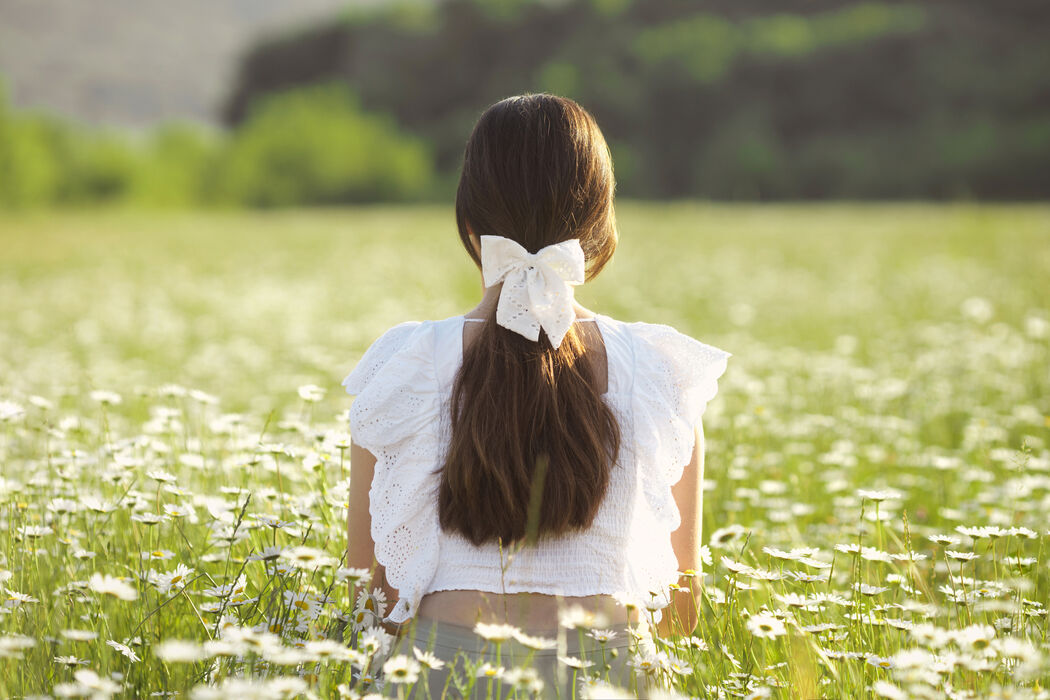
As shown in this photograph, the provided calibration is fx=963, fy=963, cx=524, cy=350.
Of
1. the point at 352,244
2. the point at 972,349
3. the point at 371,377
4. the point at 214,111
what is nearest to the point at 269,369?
the point at 972,349

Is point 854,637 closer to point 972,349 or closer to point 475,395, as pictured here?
point 475,395

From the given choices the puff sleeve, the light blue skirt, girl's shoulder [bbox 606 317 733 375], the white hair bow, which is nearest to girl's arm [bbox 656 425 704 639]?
girl's shoulder [bbox 606 317 733 375]

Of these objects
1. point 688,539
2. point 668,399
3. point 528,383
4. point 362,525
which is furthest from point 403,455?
point 688,539

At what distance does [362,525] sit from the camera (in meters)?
2.00

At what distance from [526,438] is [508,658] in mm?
414

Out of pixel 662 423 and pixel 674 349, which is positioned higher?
pixel 674 349

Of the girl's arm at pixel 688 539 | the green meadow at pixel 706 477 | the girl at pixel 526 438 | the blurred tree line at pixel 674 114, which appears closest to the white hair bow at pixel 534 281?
the girl at pixel 526 438

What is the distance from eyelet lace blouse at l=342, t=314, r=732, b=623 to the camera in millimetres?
1866

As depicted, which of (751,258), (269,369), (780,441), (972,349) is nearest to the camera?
(780,441)

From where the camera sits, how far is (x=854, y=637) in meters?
2.01

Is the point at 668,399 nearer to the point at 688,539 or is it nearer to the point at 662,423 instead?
the point at 662,423

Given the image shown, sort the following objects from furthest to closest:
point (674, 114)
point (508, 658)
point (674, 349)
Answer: point (674, 114), point (674, 349), point (508, 658)

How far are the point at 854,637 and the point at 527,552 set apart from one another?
728 millimetres

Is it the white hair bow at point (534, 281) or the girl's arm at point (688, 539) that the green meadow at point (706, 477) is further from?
the white hair bow at point (534, 281)
